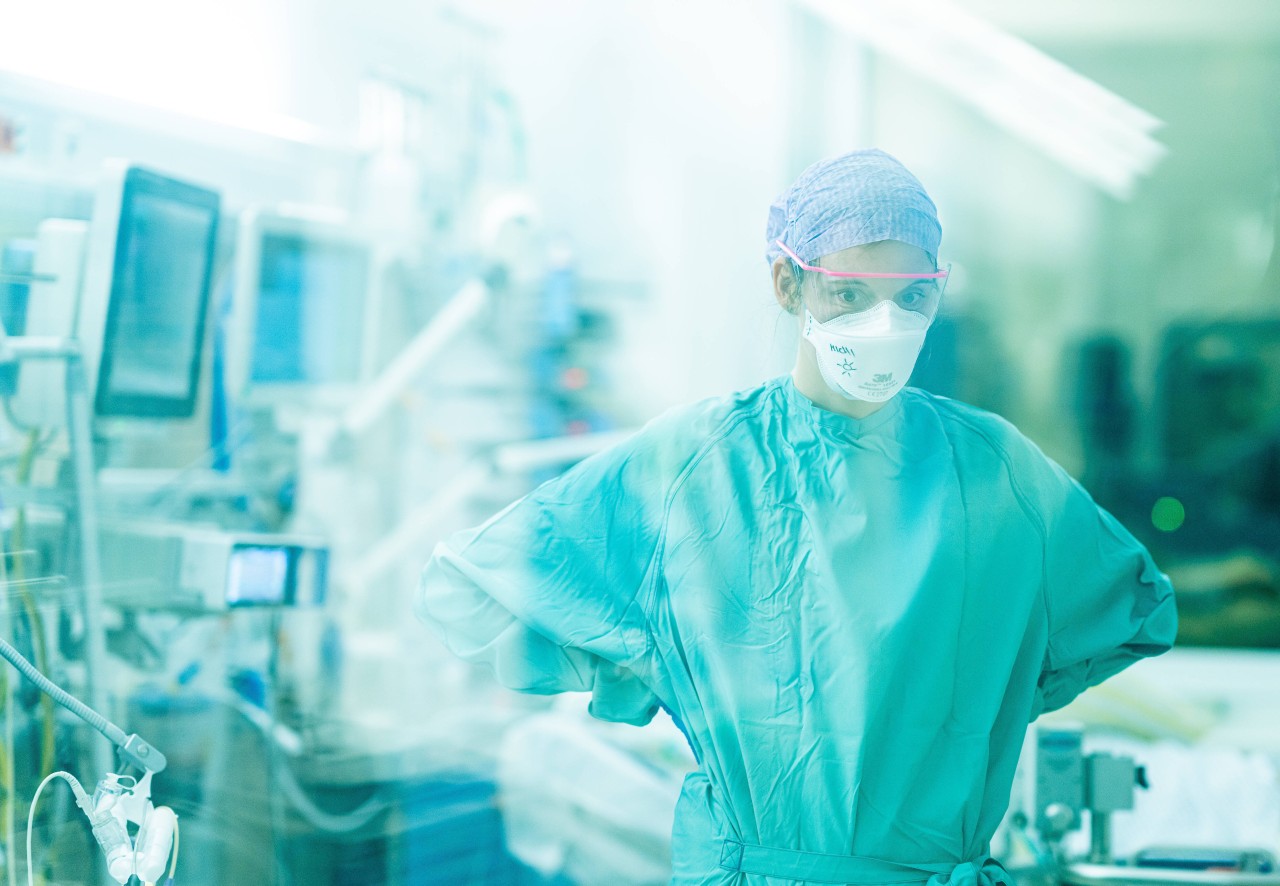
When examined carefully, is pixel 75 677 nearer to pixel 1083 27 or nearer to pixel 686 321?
pixel 686 321

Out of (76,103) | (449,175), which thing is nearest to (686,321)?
(449,175)

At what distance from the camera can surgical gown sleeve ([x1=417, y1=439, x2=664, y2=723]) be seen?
1.00m

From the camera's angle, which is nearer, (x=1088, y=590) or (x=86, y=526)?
Result: (x=1088, y=590)

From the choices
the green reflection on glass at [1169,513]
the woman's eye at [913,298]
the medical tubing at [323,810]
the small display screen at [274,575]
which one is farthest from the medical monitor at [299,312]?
the green reflection on glass at [1169,513]

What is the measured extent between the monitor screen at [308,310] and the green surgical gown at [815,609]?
3.55ft

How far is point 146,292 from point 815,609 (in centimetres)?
108

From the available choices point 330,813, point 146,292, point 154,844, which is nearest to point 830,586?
point 154,844

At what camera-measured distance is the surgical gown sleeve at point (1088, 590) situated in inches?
40.3

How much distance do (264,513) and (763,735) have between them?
4.59ft

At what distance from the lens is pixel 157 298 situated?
1524mm

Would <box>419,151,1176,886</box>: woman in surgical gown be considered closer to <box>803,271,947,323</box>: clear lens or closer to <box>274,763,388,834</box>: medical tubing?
<box>803,271,947,323</box>: clear lens

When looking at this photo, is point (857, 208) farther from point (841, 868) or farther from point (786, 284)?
point (841, 868)

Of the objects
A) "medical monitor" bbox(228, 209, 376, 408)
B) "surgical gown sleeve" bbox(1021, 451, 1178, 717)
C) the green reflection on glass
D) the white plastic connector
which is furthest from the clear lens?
the green reflection on glass

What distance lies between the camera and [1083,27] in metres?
2.18
